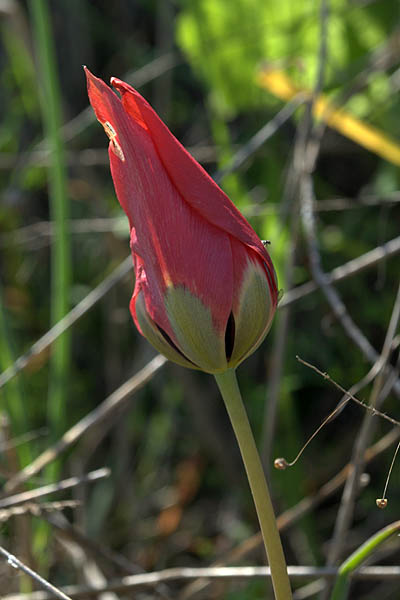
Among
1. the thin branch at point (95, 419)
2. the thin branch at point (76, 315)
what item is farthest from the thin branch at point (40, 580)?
the thin branch at point (76, 315)

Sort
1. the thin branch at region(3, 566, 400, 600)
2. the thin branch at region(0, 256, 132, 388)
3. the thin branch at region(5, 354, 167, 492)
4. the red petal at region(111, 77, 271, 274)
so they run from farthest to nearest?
1. the thin branch at region(0, 256, 132, 388)
2. the thin branch at region(5, 354, 167, 492)
3. the thin branch at region(3, 566, 400, 600)
4. the red petal at region(111, 77, 271, 274)

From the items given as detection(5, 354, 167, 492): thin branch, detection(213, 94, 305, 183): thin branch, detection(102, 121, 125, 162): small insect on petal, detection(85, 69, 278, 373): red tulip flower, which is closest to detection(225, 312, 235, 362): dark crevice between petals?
detection(85, 69, 278, 373): red tulip flower

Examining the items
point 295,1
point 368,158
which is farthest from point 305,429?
point 295,1

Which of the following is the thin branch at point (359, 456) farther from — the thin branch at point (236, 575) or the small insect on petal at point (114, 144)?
the small insect on petal at point (114, 144)

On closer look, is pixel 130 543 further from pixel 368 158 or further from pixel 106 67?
pixel 106 67

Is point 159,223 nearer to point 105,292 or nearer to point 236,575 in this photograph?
point 236,575

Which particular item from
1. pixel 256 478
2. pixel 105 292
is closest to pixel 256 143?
pixel 105 292

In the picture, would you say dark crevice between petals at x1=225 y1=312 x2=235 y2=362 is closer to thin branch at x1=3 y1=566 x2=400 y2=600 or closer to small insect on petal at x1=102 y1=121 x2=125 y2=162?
small insect on petal at x1=102 y1=121 x2=125 y2=162
